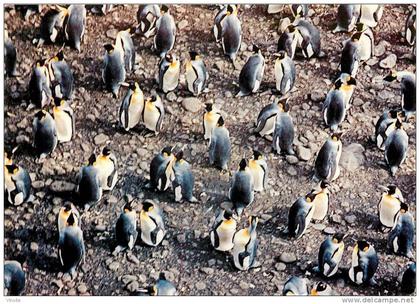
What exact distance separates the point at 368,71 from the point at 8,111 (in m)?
1.71

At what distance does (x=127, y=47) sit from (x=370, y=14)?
1214 mm

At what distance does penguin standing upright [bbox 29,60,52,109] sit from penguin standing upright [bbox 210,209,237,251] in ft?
3.53

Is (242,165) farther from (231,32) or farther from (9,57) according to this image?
(9,57)

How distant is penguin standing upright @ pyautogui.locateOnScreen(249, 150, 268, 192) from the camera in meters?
5.16

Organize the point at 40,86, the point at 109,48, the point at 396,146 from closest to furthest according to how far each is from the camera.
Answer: the point at 396,146 < the point at 40,86 < the point at 109,48

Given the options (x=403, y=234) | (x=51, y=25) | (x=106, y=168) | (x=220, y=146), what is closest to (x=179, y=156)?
(x=220, y=146)

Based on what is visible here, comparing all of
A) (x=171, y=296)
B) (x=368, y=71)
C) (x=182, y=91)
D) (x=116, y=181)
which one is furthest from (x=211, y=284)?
(x=368, y=71)

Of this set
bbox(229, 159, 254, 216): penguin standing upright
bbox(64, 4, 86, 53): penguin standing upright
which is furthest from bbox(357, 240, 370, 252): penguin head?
bbox(64, 4, 86, 53): penguin standing upright

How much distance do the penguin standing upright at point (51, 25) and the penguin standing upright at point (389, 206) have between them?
1.79 metres

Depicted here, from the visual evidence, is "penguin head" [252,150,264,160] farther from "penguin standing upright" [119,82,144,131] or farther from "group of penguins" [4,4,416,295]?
"penguin standing upright" [119,82,144,131]

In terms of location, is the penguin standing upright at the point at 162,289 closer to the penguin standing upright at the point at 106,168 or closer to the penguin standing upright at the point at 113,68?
the penguin standing upright at the point at 106,168

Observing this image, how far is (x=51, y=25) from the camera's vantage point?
5.78m

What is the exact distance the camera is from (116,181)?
17.1ft

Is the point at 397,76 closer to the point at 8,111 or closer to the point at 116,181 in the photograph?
the point at 116,181
